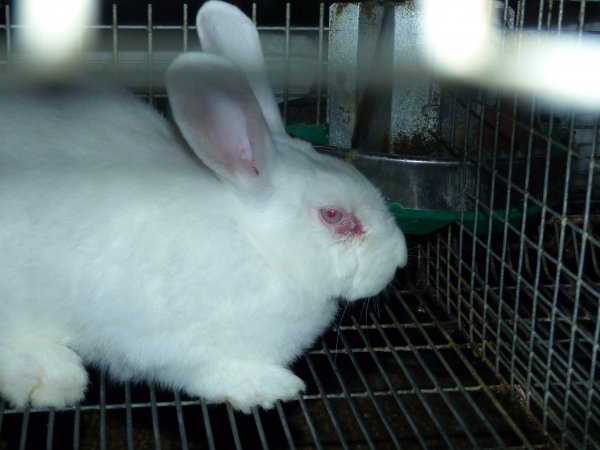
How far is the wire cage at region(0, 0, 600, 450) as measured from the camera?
165 centimetres

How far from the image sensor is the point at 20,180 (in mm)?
1532

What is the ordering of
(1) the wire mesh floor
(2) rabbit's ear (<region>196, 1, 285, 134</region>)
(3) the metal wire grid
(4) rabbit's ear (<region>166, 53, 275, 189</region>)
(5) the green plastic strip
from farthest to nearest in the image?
1. (1) the wire mesh floor
2. (5) the green plastic strip
3. (2) rabbit's ear (<region>196, 1, 285, 134</region>)
4. (3) the metal wire grid
5. (4) rabbit's ear (<region>166, 53, 275, 189</region>)

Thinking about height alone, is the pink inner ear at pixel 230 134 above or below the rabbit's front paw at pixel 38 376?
above

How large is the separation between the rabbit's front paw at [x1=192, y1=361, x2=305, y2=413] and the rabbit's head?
0.59 feet

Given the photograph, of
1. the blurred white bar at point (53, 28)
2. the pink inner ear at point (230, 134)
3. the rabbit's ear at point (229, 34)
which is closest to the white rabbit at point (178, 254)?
the pink inner ear at point (230, 134)

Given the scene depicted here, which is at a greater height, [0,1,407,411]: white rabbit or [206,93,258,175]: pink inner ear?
[206,93,258,175]: pink inner ear

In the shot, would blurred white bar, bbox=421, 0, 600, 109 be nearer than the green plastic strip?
Yes

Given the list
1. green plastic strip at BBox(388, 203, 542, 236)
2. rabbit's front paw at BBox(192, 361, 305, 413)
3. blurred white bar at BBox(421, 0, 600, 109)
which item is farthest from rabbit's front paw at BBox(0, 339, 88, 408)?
blurred white bar at BBox(421, 0, 600, 109)

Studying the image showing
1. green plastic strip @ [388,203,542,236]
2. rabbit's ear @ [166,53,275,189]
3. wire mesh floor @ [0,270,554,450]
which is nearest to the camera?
rabbit's ear @ [166,53,275,189]

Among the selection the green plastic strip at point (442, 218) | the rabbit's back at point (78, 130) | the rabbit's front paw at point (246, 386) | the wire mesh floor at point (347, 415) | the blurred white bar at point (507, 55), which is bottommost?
the wire mesh floor at point (347, 415)

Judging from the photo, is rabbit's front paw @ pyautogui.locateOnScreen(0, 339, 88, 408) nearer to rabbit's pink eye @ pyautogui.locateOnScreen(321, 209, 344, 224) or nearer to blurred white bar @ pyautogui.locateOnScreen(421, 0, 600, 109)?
rabbit's pink eye @ pyautogui.locateOnScreen(321, 209, 344, 224)

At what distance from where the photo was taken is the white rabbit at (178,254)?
1.51 m

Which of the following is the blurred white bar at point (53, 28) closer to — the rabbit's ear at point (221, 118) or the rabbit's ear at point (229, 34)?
the rabbit's ear at point (229, 34)

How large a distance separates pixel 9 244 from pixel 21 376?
23 centimetres
